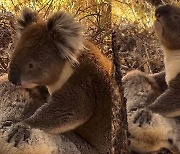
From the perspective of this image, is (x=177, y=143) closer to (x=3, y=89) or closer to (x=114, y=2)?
(x=114, y=2)

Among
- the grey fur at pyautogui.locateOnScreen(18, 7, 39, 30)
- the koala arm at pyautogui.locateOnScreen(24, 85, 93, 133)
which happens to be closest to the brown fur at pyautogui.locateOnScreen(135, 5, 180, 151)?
the koala arm at pyautogui.locateOnScreen(24, 85, 93, 133)

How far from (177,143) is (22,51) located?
23.4 inches

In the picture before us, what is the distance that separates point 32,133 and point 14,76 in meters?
0.20

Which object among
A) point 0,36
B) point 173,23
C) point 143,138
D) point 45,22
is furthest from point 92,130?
point 0,36

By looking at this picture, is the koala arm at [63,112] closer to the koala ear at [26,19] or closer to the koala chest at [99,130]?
the koala chest at [99,130]

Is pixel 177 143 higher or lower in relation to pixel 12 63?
lower

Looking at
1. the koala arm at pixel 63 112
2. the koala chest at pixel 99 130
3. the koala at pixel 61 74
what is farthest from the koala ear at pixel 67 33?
the koala chest at pixel 99 130

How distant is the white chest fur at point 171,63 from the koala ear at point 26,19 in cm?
54

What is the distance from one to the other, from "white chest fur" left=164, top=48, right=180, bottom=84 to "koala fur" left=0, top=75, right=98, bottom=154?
46cm

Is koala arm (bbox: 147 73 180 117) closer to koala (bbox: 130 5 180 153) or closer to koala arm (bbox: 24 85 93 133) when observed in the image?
koala (bbox: 130 5 180 153)

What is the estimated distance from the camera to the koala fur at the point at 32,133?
161 cm

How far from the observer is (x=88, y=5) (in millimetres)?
1911

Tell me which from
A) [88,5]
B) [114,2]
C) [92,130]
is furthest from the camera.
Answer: [88,5]

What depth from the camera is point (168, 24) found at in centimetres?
137
